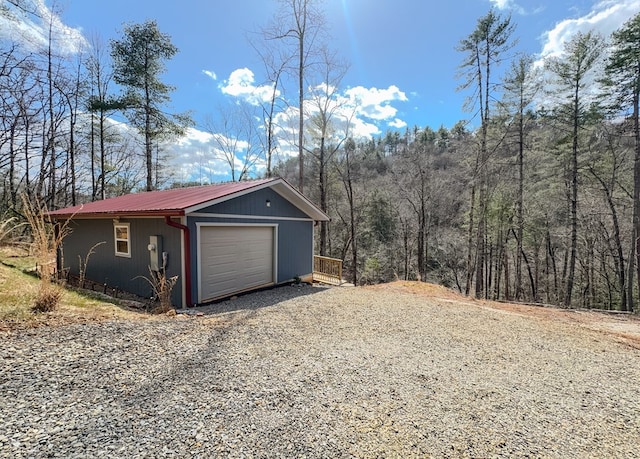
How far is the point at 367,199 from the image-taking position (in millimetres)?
23484

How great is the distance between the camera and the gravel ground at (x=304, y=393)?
79.0 inches

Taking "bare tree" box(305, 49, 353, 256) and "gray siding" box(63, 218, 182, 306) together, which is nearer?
"gray siding" box(63, 218, 182, 306)

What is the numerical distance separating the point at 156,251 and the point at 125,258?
5.18ft

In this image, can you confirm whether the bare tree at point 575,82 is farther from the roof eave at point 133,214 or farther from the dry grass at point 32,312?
the dry grass at point 32,312

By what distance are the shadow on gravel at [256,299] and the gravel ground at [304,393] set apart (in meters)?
1.39

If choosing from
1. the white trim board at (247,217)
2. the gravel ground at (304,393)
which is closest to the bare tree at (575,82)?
the gravel ground at (304,393)

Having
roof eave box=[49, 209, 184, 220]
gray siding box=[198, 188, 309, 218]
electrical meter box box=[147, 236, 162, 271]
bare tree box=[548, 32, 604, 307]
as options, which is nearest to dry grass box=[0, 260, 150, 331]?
roof eave box=[49, 209, 184, 220]

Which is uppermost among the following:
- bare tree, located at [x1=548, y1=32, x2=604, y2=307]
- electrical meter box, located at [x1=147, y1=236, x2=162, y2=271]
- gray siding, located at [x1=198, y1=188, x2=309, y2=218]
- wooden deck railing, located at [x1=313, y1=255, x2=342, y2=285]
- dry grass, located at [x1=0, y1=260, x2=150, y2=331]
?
bare tree, located at [x1=548, y1=32, x2=604, y2=307]

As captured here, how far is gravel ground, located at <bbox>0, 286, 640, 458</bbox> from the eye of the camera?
201 centimetres

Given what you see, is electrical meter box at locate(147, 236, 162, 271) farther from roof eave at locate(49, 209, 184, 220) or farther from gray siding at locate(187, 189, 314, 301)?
gray siding at locate(187, 189, 314, 301)

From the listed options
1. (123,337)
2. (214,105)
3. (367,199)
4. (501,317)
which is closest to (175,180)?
(214,105)

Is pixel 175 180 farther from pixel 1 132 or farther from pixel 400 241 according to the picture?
pixel 400 241

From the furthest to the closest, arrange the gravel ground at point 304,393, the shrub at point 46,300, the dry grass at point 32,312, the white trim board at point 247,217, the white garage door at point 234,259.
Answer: the white garage door at point 234,259, the white trim board at point 247,217, the shrub at point 46,300, the dry grass at point 32,312, the gravel ground at point 304,393

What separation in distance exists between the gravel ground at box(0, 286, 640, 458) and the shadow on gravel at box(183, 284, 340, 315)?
1.39 meters
